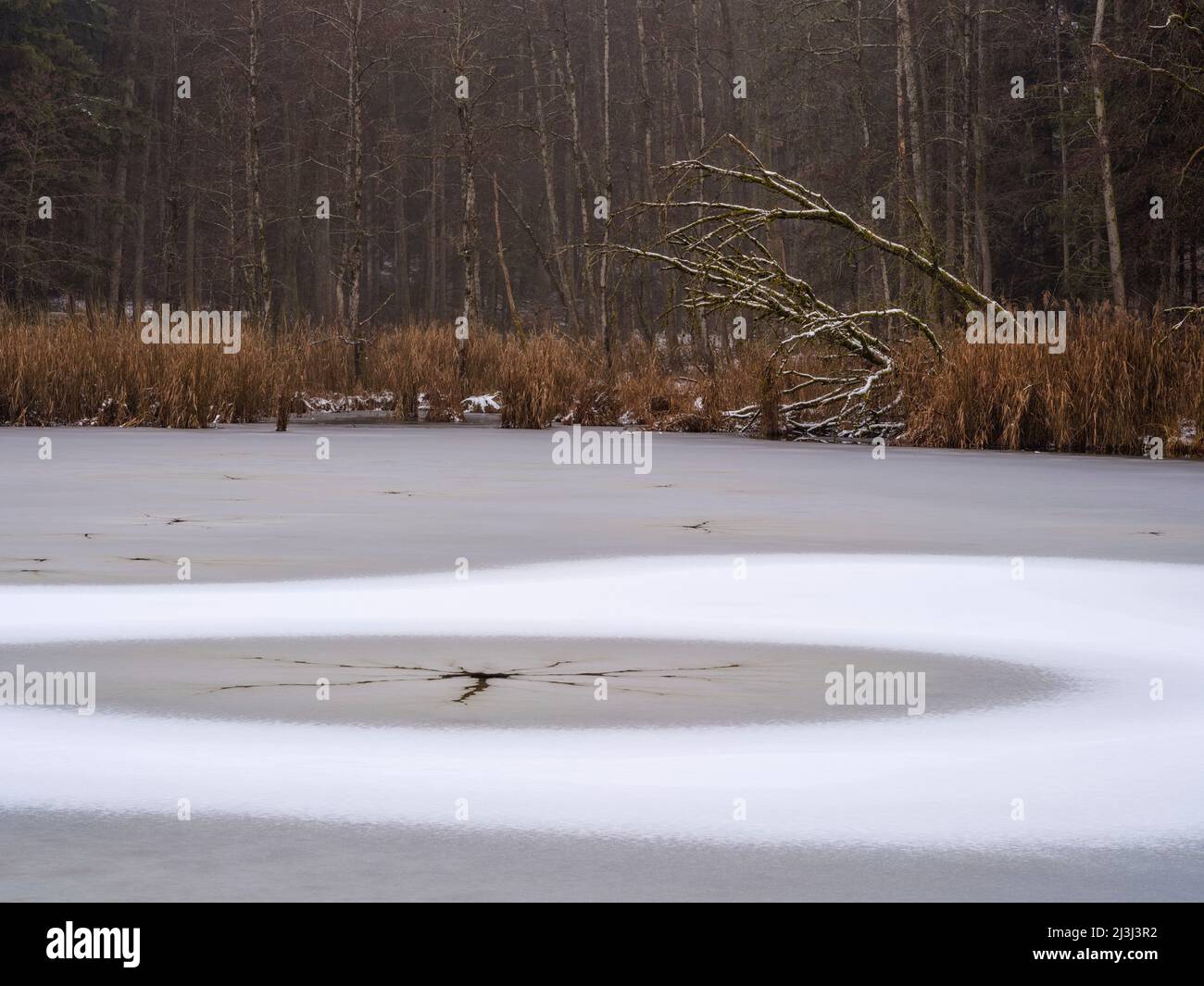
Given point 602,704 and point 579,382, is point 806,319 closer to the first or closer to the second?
point 579,382

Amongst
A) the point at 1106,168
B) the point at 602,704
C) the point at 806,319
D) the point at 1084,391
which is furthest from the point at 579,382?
the point at 602,704

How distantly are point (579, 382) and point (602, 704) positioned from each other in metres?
16.2

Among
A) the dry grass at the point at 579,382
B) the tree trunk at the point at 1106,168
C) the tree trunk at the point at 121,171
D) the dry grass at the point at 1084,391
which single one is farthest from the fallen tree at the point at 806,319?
the tree trunk at the point at 121,171

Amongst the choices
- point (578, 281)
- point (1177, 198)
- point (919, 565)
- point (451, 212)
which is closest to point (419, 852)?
point (919, 565)

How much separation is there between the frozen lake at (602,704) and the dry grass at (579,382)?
205 inches

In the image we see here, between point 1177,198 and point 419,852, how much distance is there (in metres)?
25.3

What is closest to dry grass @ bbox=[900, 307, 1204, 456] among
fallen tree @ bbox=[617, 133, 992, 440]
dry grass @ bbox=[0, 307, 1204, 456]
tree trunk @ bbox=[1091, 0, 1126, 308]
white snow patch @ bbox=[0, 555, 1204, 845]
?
dry grass @ bbox=[0, 307, 1204, 456]

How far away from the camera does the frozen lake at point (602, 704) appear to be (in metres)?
3.36

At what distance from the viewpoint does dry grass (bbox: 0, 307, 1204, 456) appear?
Answer: 15305 millimetres

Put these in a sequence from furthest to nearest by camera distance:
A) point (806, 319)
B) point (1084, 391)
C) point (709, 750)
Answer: point (806, 319) < point (1084, 391) < point (709, 750)

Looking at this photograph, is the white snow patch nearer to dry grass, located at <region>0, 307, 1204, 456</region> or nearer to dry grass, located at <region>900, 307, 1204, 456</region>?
dry grass, located at <region>900, 307, 1204, 456</region>

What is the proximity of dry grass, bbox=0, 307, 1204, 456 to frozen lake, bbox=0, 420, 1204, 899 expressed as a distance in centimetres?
521

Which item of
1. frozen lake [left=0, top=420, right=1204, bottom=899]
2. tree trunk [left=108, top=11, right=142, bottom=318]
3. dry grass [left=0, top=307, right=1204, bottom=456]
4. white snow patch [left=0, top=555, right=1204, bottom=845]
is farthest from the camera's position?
tree trunk [left=108, top=11, right=142, bottom=318]

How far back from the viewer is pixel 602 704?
4895 mm
